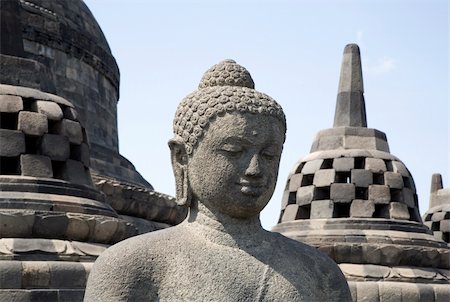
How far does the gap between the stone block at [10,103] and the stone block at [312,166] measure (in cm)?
437

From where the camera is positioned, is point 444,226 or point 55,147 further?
point 444,226

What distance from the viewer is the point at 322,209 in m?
12.2

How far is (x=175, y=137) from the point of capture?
4340 millimetres

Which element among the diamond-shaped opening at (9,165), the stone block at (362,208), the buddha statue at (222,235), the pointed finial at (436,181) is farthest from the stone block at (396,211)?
the buddha statue at (222,235)

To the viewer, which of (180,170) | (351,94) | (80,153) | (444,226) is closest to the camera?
(180,170)

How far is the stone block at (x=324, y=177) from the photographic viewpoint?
12148 millimetres

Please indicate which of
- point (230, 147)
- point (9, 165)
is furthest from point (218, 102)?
point (9, 165)

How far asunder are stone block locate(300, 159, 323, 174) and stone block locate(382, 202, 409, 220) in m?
1.07

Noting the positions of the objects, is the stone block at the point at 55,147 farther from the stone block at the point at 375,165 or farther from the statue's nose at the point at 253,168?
the statue's nose at the point at 253,168

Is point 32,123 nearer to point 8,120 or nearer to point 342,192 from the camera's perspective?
point 8,120

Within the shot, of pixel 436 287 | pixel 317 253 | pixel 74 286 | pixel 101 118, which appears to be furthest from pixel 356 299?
pixel 101 118

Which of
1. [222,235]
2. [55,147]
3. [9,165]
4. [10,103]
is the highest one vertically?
[10,103]

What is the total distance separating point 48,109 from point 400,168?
5044 mm

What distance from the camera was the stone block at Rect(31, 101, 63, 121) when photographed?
9.82 m
